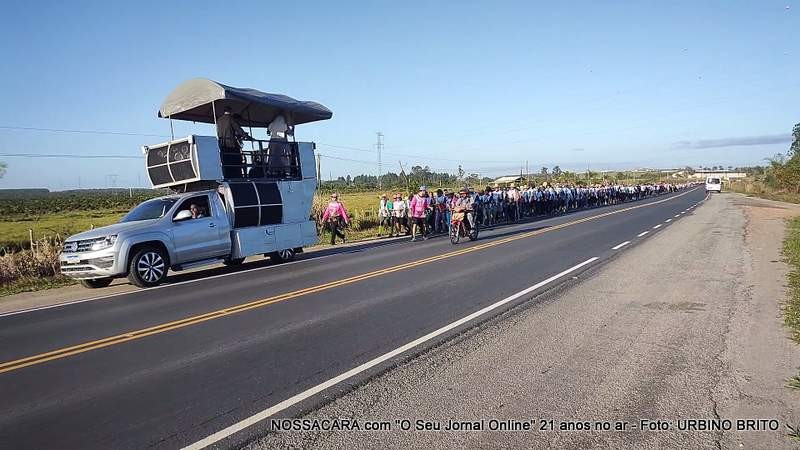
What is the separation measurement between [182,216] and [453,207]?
9.71 metres

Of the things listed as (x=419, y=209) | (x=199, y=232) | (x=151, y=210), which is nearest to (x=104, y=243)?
(x=151, y=210)

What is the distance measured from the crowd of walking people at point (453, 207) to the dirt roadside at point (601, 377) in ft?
38.6

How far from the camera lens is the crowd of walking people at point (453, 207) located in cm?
2085

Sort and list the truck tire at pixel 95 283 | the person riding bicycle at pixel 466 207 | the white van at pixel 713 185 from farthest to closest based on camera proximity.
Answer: the white van at pixel 713 185, the person riding bicycle at pixel 466 207, the truck tire at pixel 95 283

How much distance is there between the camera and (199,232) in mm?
12922

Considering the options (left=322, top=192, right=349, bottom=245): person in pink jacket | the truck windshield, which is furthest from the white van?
the truck windshield

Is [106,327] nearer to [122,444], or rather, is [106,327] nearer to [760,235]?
[122,444]

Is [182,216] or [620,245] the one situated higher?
[182,216]

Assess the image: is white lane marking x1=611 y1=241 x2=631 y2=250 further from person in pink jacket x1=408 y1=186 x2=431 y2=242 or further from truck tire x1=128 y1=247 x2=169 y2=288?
Result: truck tire x1=128 y1=247 x2=169 y2=288

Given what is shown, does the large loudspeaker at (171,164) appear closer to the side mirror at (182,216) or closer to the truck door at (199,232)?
the truck door at (199,232)

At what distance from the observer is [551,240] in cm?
1806

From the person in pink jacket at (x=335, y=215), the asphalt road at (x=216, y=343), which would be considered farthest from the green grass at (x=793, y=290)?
the person in pink jacket at (x=335, y=215)

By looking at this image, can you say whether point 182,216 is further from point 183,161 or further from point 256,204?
point 256,204

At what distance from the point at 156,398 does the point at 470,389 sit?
273 centimetres
